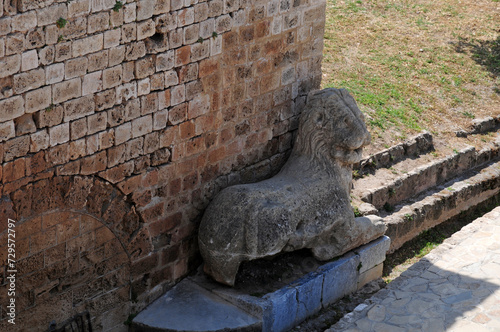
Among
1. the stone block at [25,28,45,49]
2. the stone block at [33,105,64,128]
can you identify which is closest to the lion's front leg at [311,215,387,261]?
the stone block at [33,105,64,128]

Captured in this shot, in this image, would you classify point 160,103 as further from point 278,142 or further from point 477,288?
point 477,288

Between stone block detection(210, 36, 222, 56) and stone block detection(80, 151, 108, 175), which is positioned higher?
stone block detection(210, 36, 222, 56)

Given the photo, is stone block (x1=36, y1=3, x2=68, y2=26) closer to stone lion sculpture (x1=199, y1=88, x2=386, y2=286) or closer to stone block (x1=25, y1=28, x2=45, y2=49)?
stone block (x1=25, y1=28, x2=45, y2=49)

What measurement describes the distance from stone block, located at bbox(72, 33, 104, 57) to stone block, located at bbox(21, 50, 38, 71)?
1.11ft

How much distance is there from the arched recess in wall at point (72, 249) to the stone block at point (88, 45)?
1.00 metres

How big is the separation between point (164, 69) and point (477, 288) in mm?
3793

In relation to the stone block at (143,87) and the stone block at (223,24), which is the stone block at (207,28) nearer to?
the stone block at (223,24)

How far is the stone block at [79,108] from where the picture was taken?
6.05 metres

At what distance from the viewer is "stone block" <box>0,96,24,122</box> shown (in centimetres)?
560

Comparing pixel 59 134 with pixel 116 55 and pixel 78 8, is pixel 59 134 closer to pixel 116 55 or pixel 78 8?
pixel 116 55

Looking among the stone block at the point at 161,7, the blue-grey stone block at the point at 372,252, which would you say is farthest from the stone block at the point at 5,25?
the blue-grey stone block at the point at 372,252

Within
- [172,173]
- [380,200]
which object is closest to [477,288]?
[380,200]

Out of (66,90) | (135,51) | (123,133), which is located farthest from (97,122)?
(135,51)

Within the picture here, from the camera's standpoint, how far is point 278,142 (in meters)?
8.19
